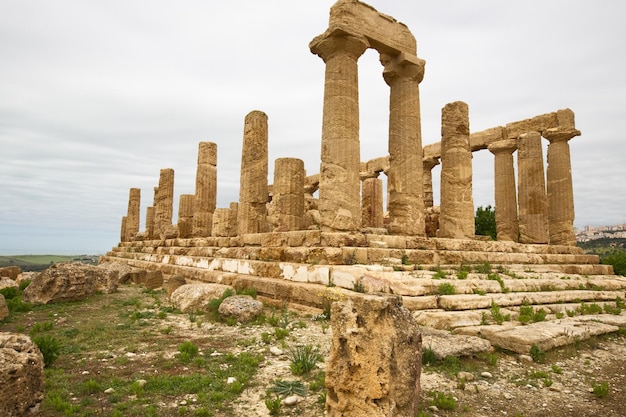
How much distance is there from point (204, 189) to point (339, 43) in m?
9.78

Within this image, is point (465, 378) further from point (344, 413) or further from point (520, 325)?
point (520, 325)

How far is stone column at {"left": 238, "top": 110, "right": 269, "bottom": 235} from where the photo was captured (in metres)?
14.1

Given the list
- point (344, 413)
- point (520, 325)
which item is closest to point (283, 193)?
point (520, 325)

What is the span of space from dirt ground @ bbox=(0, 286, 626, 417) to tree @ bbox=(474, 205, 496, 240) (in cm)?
2211

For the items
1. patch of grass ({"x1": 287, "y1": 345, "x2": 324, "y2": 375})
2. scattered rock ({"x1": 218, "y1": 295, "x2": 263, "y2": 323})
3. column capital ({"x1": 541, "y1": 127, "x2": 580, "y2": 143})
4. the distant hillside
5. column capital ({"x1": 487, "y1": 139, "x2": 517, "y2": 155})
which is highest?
column capital ({"x1": 541, "y1": 127, "x2": 580, "y2": 143})

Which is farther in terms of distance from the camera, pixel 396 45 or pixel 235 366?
pixel 396 45

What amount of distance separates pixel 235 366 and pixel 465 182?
9825 millimetres

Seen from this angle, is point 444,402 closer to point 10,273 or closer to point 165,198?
point 10,273

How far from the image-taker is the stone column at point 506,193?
16.7 meters

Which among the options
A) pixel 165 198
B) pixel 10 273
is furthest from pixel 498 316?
pixel 165 198

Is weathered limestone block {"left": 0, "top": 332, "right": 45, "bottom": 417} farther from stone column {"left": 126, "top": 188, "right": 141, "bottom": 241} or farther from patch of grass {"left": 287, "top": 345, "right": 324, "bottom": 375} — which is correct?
stone column {"left": 126, "top": 188, "right": 141, "bottom": 241}

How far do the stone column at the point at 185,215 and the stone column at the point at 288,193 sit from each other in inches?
293

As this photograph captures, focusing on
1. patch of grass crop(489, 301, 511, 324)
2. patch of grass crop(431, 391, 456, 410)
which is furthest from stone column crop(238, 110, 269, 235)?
patch of grass crop(431, 391, 456, 410)

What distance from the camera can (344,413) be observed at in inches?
129
